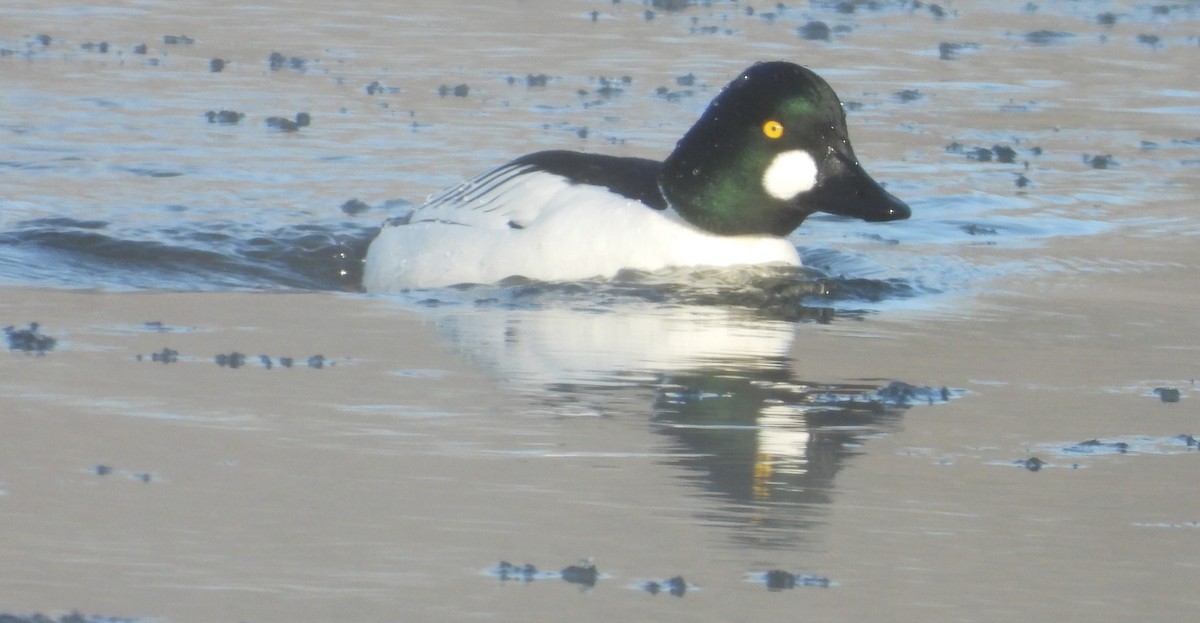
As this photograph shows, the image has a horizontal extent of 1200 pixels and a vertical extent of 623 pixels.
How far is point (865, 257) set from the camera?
920 centimetres

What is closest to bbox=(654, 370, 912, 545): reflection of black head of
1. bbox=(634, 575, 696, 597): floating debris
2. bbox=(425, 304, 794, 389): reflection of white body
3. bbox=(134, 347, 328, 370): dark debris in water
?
bbox=(425, 304, 794, 389): reflection of white body

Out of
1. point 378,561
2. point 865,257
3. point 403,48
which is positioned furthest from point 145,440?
point 403,48

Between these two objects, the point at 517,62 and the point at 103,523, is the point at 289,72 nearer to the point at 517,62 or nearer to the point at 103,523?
the point at 517,62

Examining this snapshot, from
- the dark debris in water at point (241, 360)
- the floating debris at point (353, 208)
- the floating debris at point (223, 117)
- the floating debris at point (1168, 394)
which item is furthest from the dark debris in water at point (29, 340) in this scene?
the floating debris at point (223, 117)

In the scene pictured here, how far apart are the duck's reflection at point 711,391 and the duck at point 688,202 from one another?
44cm

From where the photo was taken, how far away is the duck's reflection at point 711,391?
5016 millimetres

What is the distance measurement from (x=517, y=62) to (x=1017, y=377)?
8441 mm

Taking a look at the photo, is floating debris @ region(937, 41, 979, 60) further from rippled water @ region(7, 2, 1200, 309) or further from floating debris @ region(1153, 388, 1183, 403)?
floating debris @ region(1153, 388, 1183, 403)

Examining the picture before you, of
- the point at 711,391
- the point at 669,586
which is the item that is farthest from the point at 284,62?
the point at 669,586

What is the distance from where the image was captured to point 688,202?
8.16 metres

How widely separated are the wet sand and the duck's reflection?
0.08ft

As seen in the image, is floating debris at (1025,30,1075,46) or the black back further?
floating debris at (1025,30,1075,46)

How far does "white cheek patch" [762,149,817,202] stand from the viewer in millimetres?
8172

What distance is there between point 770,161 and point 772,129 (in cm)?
12
